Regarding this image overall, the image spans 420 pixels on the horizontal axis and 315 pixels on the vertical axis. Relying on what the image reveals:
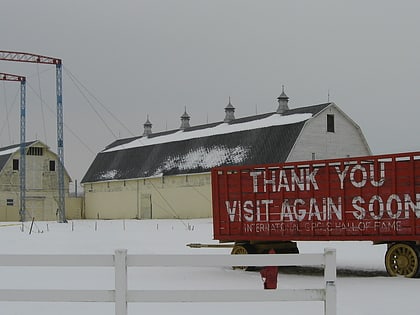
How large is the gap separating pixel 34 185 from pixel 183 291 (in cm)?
6064

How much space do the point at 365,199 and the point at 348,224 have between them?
31.5 inches

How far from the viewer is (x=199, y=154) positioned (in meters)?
56.8

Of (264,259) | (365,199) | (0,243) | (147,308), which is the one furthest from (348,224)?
(0,243)

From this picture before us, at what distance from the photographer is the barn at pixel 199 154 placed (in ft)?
164

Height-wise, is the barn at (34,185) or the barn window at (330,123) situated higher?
the barn window at (330,123)

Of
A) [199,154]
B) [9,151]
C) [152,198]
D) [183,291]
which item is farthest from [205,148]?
[183,291]

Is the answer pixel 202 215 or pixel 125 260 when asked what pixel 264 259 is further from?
pixel 202 215

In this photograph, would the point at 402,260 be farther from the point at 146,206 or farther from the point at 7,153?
the point at 7,153

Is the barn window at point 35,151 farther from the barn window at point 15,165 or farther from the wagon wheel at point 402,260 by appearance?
the wagon wheel at point 402,260

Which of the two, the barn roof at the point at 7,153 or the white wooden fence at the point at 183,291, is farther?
the barn roof at the point at 7,153

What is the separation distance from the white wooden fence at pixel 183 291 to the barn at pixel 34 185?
190 ft

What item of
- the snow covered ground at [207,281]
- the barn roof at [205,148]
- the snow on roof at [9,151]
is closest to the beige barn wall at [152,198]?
the barn roof at [205,148]

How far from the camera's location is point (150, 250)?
82.4 feet

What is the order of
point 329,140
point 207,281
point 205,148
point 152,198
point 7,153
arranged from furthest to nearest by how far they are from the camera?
point 7,153 → point 152,198 → point 205,148 → point 329,140 → point 207,281
